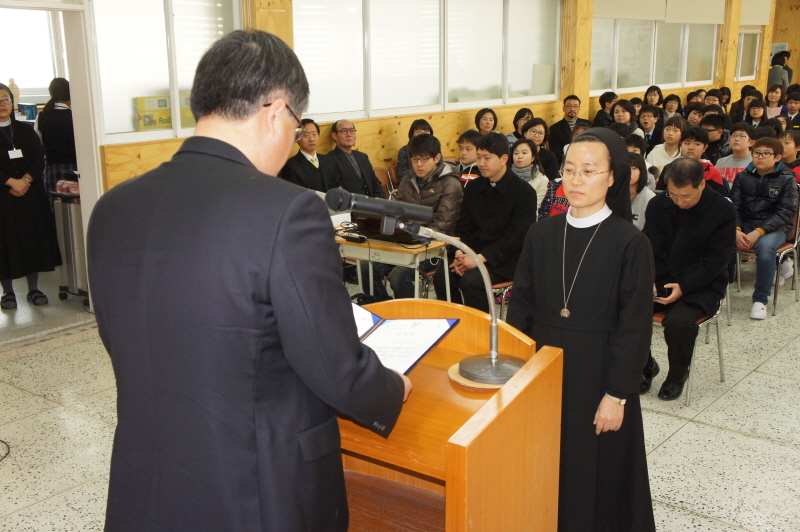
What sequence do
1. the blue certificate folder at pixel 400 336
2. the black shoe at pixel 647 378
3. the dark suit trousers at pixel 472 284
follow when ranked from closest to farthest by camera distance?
the blue certificate folder at pixel 400 336 → the black shoe at pixel 647 378 → the dark suit trousers at pixel 472 284

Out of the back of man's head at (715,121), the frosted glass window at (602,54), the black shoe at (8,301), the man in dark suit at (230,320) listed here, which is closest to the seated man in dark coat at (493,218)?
the man in dark suit at (230,320)

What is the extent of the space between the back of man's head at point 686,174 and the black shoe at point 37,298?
4700 millimetres

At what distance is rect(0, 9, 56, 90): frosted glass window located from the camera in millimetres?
10531

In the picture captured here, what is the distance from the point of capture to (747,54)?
14422 millimetres

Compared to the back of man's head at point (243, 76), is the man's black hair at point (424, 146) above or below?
below

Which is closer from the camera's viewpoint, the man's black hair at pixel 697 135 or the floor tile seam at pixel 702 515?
the floor tile seam at pixel 702 515

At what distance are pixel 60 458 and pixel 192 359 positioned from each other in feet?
8.27

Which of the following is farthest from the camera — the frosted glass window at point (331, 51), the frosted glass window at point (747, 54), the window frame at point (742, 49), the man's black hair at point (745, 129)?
the frosted glass window at point (747, 54)

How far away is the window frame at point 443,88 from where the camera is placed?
22.8 feet

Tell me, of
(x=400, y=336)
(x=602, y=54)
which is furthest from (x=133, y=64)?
(x=602, y=54)

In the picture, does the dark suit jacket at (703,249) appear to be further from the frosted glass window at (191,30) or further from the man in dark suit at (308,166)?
the frosted glass window at (191,30)

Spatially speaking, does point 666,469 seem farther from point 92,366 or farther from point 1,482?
point 92,366

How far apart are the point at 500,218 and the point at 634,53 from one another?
7.90 m

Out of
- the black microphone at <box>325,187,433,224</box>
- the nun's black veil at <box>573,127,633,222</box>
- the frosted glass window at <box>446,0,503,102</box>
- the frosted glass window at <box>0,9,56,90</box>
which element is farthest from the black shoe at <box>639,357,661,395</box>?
the frosted glass window at <box>0,9,56,90</box>
